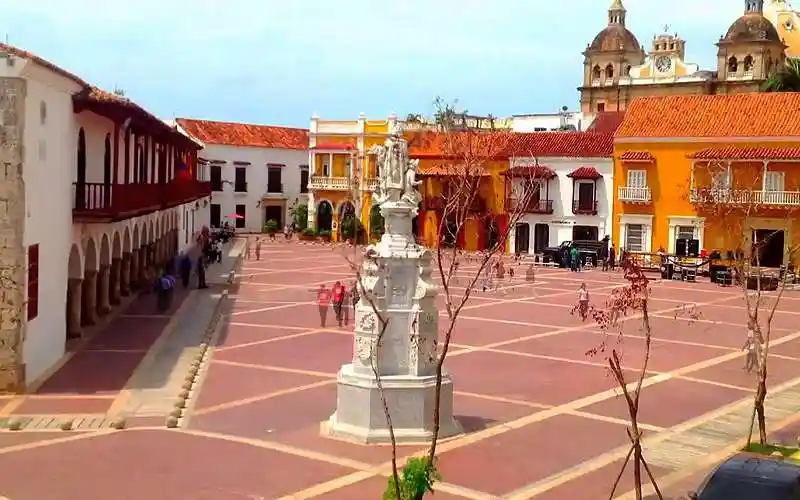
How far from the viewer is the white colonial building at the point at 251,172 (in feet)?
204

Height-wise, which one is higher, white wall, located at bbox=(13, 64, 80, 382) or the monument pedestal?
white wall, located at bbox=(13, 64, 80, 382)

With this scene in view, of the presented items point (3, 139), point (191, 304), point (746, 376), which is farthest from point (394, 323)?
point (191, 304)

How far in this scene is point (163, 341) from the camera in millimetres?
21609

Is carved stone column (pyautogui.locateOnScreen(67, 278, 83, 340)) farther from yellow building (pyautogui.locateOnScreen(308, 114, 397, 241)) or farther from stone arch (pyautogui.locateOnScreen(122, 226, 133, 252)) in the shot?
yellow building (pyautogui.locateOnScreen(308, 114, 397, 241))

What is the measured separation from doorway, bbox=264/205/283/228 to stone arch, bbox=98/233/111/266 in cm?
4024

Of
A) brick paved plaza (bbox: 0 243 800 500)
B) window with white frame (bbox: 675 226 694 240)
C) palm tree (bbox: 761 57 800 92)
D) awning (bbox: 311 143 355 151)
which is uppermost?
palm tree (bbox: 761 57 800 92)

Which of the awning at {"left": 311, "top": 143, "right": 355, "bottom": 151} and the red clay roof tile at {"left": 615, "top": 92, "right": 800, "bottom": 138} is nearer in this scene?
the red clay roof tile at {"left": 615, "top": 92, "right": 800, "bottom": 138}

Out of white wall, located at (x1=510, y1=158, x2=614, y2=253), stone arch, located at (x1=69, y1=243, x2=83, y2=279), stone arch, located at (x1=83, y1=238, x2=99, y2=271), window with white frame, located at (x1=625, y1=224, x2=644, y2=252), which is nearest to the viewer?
stone arch, located at (x1=69, y1=243, x2=83, y2=279)

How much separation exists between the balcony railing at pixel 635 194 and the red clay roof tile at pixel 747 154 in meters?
2.84

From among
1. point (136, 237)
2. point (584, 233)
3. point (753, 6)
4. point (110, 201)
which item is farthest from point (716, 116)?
point (753, 6)

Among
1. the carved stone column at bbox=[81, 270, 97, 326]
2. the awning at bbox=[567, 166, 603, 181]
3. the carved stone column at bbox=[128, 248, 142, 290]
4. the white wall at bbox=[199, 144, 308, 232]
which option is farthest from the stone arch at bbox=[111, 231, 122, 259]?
the white wall at bbox=[199, 144, 308, 232]

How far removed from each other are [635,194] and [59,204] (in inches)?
1212

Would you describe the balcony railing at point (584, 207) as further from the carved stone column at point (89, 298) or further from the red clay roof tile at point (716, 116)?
the carved stone column at point (89, 298)

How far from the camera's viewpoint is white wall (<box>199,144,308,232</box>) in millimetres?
62438
